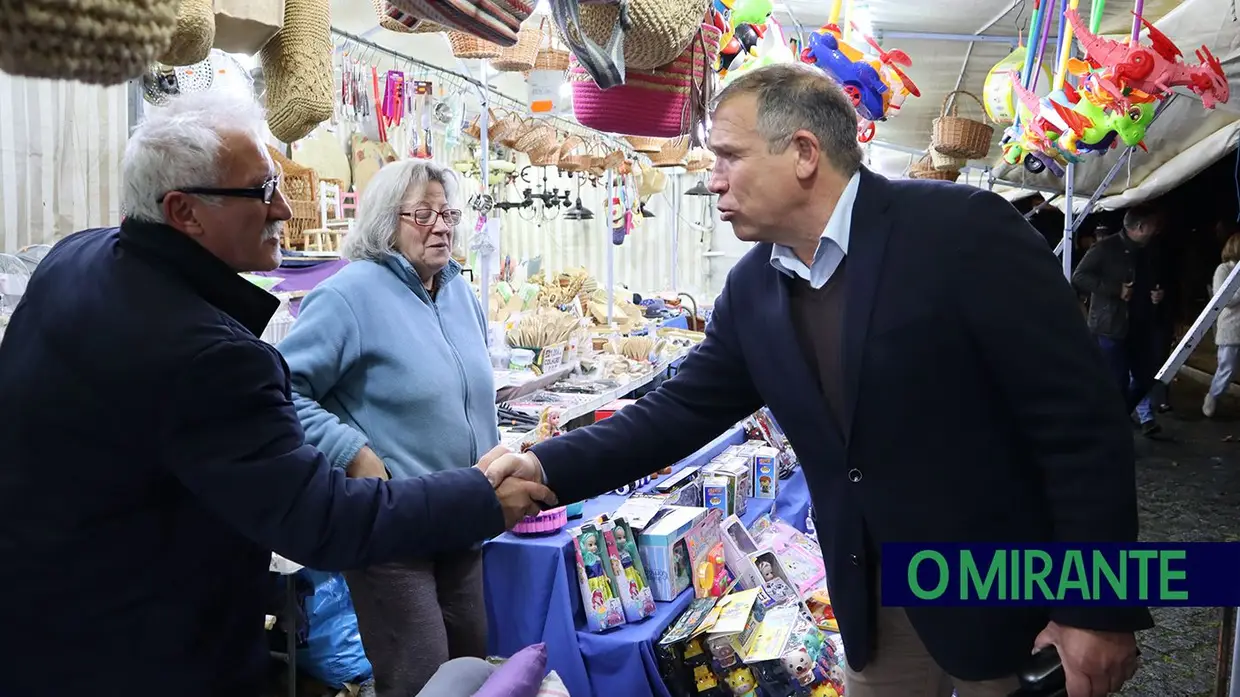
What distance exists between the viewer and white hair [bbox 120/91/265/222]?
1412mm

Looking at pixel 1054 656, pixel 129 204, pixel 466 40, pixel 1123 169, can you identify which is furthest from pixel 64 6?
pixel 1123 169

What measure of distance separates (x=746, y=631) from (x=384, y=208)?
1.69 m

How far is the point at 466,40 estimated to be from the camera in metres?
3.23

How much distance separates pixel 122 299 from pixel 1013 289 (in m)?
1.40

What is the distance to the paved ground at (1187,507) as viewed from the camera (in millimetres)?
3570

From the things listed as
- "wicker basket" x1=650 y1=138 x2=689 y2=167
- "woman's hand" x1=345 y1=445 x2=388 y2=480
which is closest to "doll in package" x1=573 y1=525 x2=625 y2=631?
"woman's hand" x1=345 y1=445 x2=388 y2=480

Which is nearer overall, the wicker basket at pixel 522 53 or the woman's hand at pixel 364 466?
the woman's hand at pixel 364 466

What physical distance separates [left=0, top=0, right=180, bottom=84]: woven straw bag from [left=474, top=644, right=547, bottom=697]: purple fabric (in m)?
1.10

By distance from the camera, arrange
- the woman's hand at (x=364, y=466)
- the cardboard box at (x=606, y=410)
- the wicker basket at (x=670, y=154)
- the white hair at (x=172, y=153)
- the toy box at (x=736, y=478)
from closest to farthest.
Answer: the white hair at (x=172, y=153) < the woman's hand at (x=364, y=466) < the toy box at (x=736, y=478) < the cardboard box at (x=606, y=410) < the wicker basket at (x=670, y=154)

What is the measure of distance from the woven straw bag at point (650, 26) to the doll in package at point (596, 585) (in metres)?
1.64

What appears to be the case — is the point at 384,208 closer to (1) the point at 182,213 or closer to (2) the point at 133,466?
(1) the point at 182,213

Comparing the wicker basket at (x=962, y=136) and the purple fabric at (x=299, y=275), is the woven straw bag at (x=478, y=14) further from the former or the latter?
the wicker basket at (x=962, y=136)

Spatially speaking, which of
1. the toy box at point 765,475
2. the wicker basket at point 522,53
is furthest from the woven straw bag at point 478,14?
the toy box at point 765,475

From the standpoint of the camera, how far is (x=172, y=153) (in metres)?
1.42
